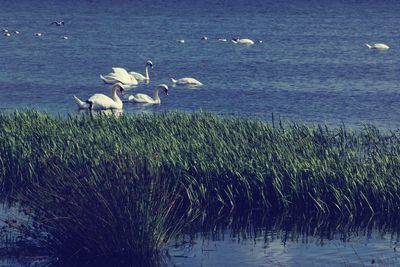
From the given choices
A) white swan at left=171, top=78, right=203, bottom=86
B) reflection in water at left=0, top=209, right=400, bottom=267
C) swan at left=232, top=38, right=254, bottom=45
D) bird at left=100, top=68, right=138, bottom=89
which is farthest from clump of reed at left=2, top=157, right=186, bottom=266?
swan at left=232, top=38, right=254, bottom=45

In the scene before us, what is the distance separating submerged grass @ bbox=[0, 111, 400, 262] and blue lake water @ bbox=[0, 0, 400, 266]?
4.84 feet

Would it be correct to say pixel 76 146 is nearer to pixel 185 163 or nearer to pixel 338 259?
pixel 185 163

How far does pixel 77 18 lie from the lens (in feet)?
412

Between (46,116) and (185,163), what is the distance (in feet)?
23.2

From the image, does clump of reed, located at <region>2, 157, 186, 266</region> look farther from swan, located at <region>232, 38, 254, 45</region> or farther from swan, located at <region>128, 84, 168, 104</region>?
swan, located at <region>232, 38, 254, 45</region>

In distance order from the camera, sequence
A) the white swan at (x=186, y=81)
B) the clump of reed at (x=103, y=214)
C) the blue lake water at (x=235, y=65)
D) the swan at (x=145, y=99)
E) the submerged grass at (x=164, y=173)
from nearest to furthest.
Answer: the clump of reed at (x=103, y=214), the submerged grass at (x=164, y=173), the blue lake water at (x=235, y=65), the swan at (x=145, y=99), the white swan at (x=186, y=81)

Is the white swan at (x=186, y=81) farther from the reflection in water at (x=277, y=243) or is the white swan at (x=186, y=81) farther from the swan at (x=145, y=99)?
the reflection in water at (x=277, y=243)

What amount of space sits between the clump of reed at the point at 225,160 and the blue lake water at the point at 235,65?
4.56ft

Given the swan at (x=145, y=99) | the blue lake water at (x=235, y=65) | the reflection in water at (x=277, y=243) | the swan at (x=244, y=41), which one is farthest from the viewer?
the swan at (x=244, y=41)

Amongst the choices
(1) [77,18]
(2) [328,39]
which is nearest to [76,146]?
(2) [328,39]

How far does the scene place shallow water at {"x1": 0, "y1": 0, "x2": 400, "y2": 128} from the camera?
5509 cm

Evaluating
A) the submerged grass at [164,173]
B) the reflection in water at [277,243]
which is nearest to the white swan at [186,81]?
the submerged grass at [164,173]

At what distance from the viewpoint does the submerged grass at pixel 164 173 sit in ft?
76.0

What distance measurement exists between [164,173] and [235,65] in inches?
1859
